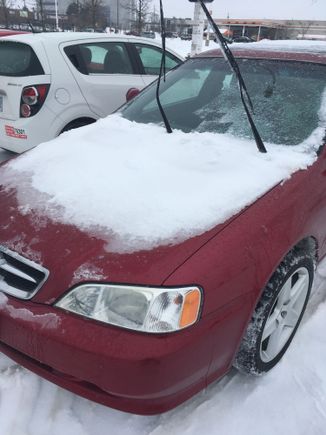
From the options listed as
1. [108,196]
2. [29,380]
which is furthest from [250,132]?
[29,380]

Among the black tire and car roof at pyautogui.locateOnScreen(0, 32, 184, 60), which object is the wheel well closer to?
car roof at pyautogui.locateOnScreen(0, 32, 184, 60)

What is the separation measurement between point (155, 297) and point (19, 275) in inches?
24.3

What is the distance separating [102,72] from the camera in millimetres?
5176

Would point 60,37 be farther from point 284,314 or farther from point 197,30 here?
point 197,30

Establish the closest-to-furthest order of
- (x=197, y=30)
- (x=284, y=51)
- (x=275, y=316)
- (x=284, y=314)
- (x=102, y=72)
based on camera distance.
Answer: (x=275, y=316) < (x=284, y=314) < (x=284, y=51) < (x=102, y=72) < (x=197, y=30)

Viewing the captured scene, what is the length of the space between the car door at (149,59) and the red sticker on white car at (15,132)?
1738 millimetres

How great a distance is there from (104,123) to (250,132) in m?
1.09

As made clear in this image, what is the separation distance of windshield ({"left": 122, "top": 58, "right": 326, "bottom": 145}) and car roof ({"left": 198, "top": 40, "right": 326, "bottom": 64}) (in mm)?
60

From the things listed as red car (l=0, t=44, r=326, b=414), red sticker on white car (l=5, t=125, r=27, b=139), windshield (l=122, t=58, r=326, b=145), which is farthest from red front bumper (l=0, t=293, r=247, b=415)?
red sticker on white car (l=5, t=125, r=27, b=139)

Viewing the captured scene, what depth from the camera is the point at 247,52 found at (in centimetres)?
309

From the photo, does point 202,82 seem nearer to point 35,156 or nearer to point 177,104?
point 177,104

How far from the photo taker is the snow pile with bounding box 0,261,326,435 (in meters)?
1.93

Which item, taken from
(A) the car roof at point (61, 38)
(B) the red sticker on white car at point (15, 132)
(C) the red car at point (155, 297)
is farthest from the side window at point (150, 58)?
(C) the red car at point (155, 297)

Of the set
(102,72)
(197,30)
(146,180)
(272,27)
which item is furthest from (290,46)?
(272,27)
